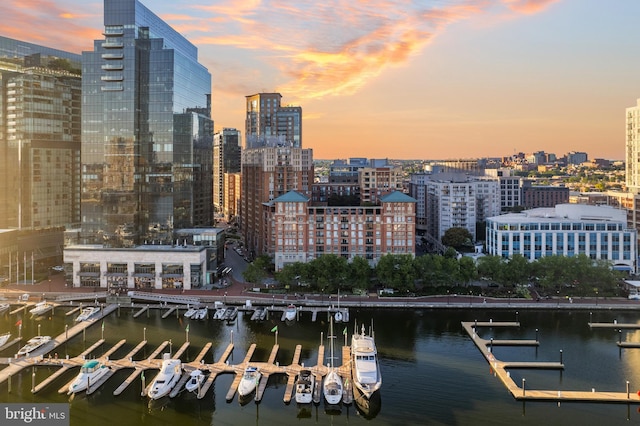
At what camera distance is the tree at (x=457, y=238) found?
12975 centimetres

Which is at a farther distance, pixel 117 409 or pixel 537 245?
pixel 537 245

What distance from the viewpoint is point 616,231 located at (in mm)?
106750

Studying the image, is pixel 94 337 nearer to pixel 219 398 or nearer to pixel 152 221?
pixel 219 398

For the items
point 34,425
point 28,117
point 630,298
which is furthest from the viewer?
point 28,117

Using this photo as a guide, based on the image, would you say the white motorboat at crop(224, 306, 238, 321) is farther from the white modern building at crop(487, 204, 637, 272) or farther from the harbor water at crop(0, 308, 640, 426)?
the white modern building at crop(487, 204, 637, 272)

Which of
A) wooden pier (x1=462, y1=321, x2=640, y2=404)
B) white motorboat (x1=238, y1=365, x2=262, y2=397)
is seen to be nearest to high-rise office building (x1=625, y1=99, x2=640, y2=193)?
wooden pier (x1=462, y1=321, x2=640, y2=404)

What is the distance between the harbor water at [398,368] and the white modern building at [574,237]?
25381 millimetres

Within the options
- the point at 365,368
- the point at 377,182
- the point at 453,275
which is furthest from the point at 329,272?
the point at 365,368

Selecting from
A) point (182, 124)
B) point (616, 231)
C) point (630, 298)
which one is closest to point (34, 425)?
point (182, 124)

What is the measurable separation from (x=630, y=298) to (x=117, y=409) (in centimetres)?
7832

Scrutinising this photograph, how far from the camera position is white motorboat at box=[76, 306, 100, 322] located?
3119 inches

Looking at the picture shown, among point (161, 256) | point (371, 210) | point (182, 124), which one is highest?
point (182, 124)

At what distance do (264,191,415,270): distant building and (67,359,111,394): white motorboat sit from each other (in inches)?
2063

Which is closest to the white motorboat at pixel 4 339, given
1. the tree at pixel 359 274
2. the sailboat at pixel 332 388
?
the sailboat at pixel 332 388
